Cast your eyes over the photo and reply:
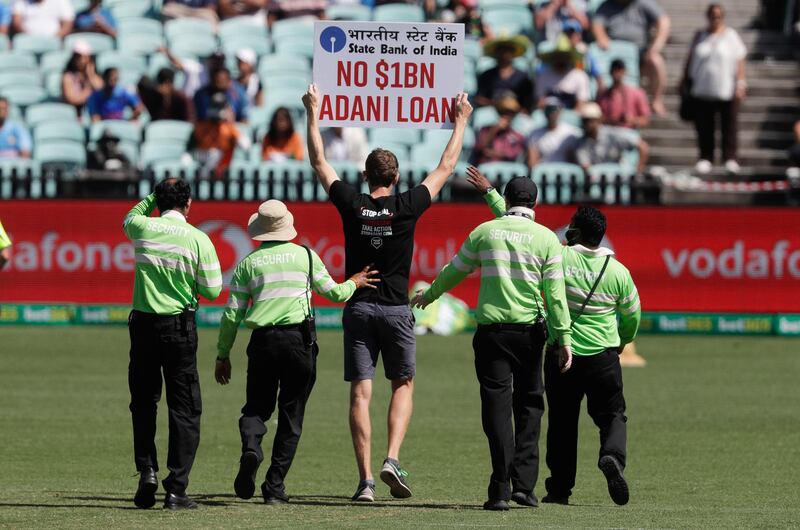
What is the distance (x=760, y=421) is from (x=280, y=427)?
22.0ft

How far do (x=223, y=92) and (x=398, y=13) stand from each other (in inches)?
154

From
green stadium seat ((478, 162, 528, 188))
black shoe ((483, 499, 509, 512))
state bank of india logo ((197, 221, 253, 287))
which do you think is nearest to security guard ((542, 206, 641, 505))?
black shoe ((483, 499, 509, 512))

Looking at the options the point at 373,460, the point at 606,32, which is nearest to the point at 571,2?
the point at 606,32

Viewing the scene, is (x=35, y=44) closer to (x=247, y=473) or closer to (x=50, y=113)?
(x=50, y=113)

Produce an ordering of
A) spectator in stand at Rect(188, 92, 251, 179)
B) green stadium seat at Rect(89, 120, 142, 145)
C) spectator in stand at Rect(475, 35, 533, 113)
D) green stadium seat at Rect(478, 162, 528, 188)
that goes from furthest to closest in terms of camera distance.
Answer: green stadium seat at Rect(89, 120, 142, 145) < spectator in stand at Rect(475, 35, 533, 113) < spectator in stand at Rect(188, 92, 251, 179) < green stadium seat at Rect(478, 162, 528, 188)

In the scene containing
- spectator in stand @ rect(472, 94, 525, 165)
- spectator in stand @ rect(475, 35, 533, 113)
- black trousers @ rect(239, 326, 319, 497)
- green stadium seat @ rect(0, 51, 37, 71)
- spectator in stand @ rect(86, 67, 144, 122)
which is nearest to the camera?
black trousers @ rect(239, 326, 319, 497)

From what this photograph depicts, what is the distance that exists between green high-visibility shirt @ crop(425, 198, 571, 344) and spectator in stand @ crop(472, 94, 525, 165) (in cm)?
1507

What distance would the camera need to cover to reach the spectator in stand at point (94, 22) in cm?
2959

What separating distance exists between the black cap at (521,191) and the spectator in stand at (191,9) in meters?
19.5

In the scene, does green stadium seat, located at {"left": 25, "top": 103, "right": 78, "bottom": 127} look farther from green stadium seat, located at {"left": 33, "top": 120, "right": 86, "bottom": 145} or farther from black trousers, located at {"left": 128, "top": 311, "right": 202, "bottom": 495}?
black trousers, located at {"left": 128, "top": 311, "right": 202, "bottom": 495}

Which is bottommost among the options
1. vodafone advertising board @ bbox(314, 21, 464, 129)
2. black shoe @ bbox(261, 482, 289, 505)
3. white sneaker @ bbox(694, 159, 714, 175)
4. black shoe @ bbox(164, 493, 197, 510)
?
white sneaker @ bbox(694, 159, 714, 175)

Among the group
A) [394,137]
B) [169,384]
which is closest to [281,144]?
[394,137]

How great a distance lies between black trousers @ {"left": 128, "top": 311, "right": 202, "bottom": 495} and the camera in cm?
1079

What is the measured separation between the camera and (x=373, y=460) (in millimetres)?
14062
